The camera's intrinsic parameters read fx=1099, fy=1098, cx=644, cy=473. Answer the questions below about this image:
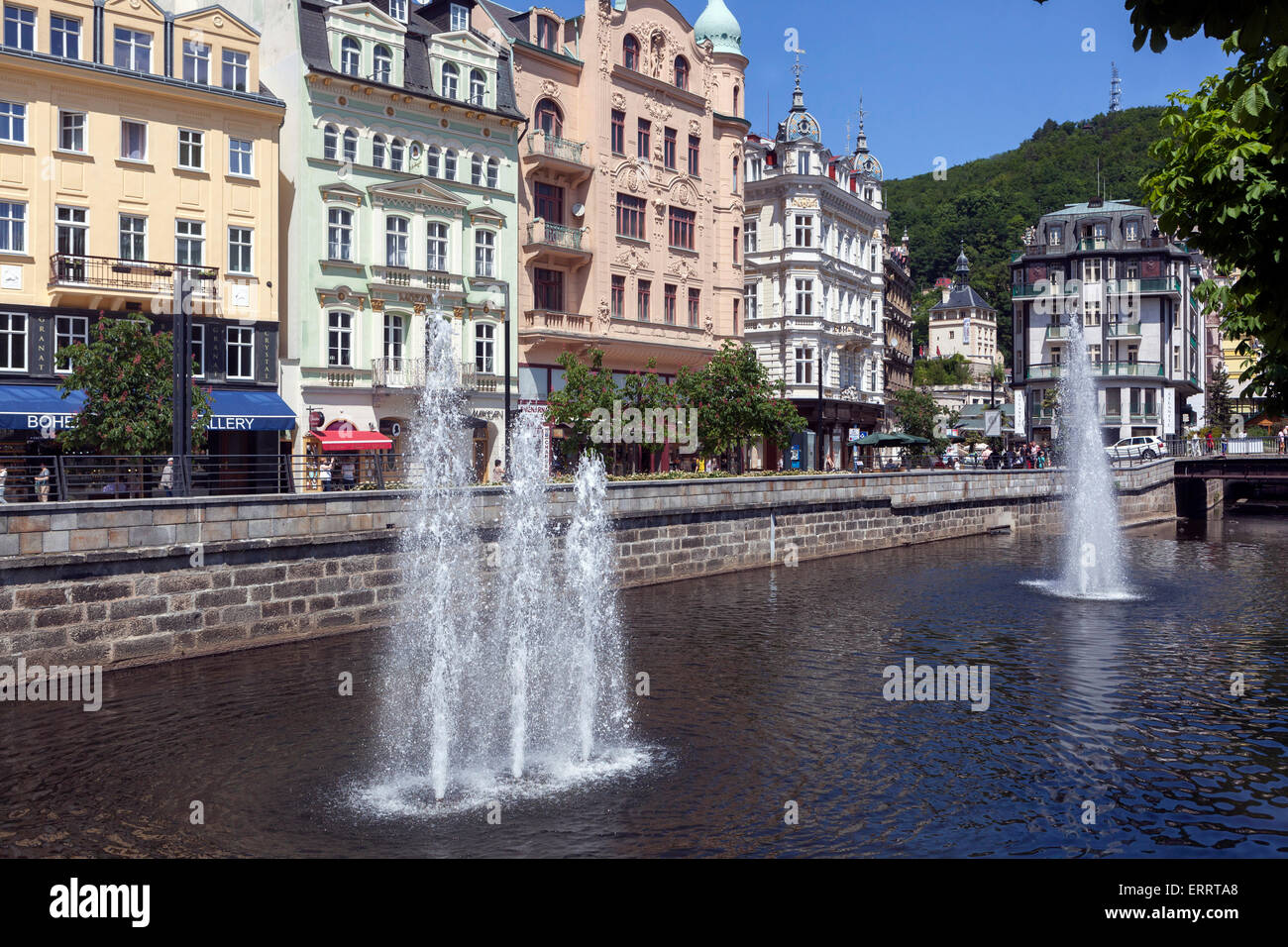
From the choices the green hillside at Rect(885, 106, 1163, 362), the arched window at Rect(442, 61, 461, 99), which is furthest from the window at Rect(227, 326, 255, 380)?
the green hillside at Rect(885, 106, 1163, 362)

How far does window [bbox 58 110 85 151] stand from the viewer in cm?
A: 3275

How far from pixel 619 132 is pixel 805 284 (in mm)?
16449

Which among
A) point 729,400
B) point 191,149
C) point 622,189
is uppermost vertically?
point 622,189

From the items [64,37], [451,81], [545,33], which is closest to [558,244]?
[451,81]

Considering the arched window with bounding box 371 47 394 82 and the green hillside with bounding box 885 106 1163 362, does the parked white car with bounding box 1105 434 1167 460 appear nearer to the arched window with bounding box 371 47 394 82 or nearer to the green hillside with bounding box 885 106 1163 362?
the arched window with bounding box 371 47 394 82

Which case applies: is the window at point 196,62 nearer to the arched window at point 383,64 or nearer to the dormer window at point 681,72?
the arched window at point 383,64

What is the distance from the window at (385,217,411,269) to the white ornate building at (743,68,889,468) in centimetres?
2334

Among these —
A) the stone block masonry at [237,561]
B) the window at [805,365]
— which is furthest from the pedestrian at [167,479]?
the window at [805,365]

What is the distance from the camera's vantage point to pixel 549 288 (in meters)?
46.1

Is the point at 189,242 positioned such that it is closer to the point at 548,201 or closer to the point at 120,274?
the point at 120,274

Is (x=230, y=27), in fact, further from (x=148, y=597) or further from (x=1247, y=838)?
(x=1247, y=838)

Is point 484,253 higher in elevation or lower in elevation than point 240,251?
higher
